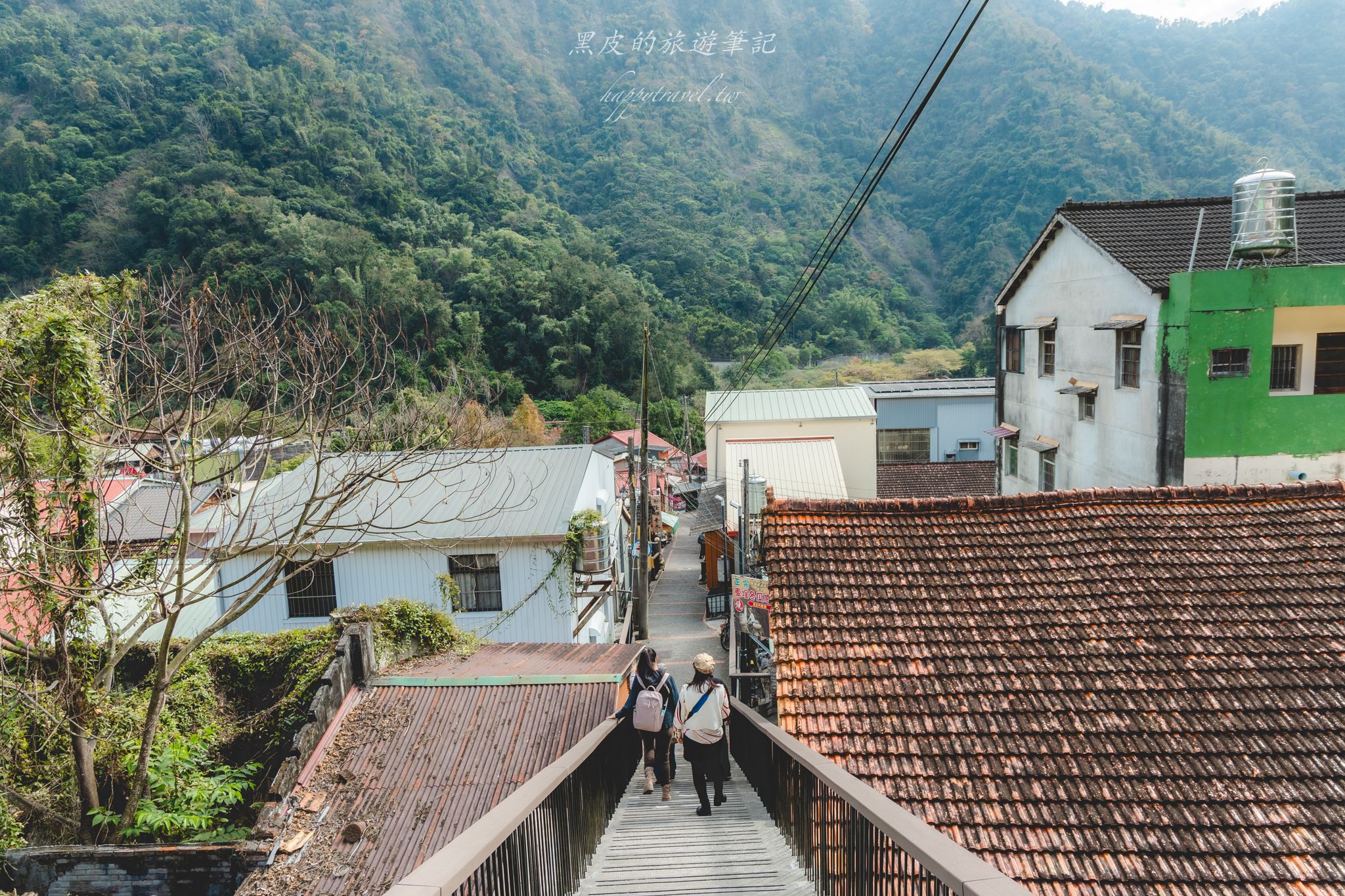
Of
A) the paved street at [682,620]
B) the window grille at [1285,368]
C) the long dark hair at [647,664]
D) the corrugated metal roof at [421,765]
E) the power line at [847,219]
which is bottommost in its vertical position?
the paved street at [682,620]

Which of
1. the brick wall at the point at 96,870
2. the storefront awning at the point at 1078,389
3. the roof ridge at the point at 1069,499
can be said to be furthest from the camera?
the storefront awning at the point at 1078,389

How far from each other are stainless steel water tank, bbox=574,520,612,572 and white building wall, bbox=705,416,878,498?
13013 millimetres

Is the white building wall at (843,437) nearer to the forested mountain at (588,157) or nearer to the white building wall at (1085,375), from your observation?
the white building wall at (1085,375)

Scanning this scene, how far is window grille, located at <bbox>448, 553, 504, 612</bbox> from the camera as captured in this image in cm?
1606

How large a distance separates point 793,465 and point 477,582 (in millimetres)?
12222

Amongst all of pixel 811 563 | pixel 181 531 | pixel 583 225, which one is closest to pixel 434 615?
pixel 181 531

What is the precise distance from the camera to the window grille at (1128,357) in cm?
1419

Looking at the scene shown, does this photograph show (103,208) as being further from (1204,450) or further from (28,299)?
(1204,450)

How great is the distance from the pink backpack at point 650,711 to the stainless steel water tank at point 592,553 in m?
9.42

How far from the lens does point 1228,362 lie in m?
12.7

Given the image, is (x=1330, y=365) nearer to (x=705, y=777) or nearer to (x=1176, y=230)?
(x=1176, y=230)

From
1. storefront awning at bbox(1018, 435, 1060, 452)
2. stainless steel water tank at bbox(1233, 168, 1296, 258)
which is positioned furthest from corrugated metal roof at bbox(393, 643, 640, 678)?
stainless steel water tank at bbox(1233, 168, 1296, 258)

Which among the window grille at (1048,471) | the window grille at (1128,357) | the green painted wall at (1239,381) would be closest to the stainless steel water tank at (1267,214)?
the green painted wall at (1239,381)

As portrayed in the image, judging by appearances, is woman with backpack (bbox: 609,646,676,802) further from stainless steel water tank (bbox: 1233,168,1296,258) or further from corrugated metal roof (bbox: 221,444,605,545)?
stainless steel water tank (bbox: 1233,168,1296,258)
